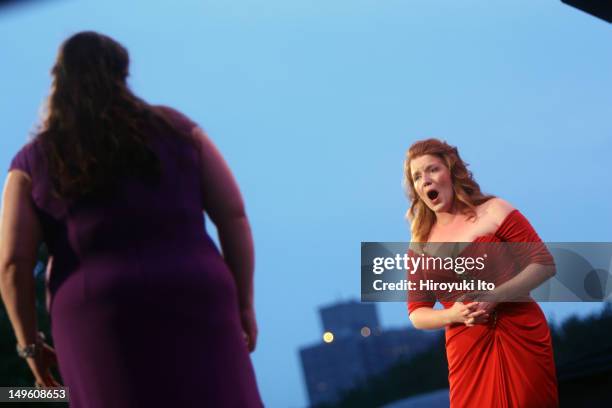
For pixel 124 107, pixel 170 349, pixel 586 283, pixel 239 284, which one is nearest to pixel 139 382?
pixel 170 349

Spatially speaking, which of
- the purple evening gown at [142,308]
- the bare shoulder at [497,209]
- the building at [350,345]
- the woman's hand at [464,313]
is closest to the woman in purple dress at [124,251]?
the purple evening gown at [142,308]

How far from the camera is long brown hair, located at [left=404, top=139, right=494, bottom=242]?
4180 millimetres

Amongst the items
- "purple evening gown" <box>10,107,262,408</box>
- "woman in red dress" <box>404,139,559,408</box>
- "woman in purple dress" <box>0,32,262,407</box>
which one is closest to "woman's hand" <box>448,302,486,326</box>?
"woman in red dress" <box>404,139,559,408</box>

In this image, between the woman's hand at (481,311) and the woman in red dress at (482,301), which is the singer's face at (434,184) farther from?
the woman's hand at (481,311)

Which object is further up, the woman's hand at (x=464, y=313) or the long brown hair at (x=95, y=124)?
the long brown hair at (x=95, y=124)

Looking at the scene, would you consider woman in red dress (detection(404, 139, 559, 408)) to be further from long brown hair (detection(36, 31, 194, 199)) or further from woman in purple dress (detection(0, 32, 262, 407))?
long brown hair (detection(36, 31, 194, 199))

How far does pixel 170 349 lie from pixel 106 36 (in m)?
0.78

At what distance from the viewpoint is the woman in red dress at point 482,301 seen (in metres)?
3.85

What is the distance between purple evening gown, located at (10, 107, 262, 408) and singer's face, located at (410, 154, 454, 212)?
199 cm

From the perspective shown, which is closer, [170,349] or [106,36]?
[170,349]

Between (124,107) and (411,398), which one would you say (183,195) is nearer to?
(124,107)

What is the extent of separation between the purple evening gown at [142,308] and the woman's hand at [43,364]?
10 cm

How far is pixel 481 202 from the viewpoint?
416 cm

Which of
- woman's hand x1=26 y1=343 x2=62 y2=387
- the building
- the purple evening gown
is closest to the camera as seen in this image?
the purple evening gown
